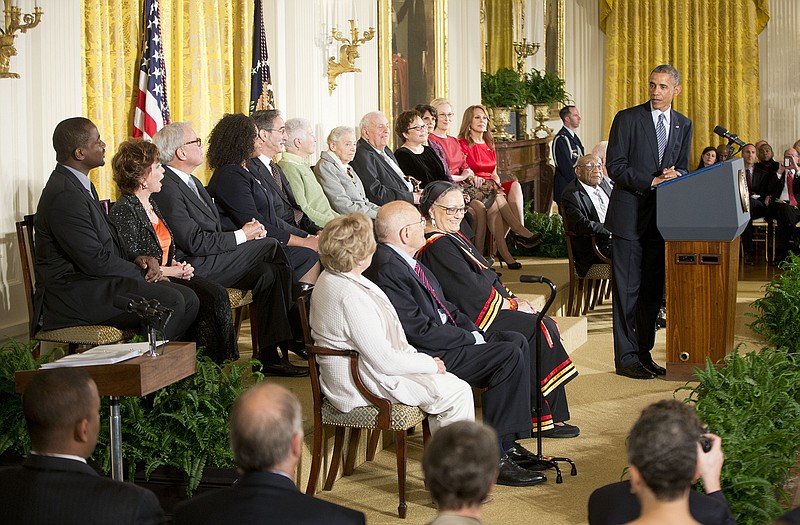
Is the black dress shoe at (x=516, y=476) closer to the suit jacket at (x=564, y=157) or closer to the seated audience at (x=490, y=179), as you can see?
the seated audience at (x=490, y=179)

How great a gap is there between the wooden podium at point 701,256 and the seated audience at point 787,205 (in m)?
6.65

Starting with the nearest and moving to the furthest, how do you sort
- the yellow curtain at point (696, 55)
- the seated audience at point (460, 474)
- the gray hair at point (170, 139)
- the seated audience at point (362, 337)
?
the seated audience at point (460, 474), the seated audience at point (362, 337), the gray hair at point (170, 139), the yellow curtain at point (696, 55)

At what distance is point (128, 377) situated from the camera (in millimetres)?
3691

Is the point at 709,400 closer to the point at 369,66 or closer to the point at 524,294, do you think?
the point at 524,294

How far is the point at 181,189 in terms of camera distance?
607cm

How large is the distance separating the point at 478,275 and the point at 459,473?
3437mm

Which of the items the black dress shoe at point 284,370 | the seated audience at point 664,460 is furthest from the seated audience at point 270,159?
the seated audience at point 664,460

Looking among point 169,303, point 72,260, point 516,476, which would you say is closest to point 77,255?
point 72,260

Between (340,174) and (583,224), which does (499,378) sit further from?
(583,224)

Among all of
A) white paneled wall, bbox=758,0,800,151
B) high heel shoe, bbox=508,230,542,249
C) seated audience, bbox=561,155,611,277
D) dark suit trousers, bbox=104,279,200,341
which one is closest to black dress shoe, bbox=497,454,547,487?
dark suit trousers, bbox=104,279,200,341

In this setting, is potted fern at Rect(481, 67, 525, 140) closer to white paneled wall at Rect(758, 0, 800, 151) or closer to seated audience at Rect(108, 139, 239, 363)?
white paneled wall at Rect(758, 0, 800, 151)

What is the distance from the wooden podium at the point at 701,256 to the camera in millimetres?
6277

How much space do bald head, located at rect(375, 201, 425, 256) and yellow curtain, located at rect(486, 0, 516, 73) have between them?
1081 centimetres

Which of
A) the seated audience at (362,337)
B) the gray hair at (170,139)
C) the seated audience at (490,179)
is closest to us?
the seated audience at (362,337)
